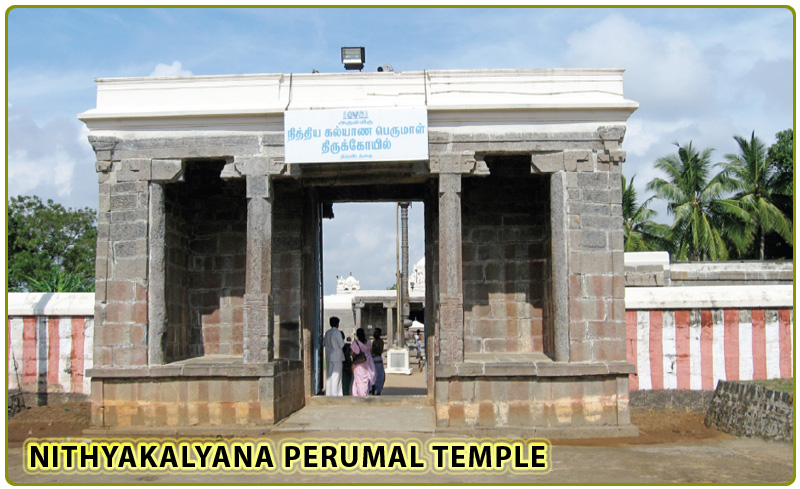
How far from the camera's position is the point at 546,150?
1064 centimetres

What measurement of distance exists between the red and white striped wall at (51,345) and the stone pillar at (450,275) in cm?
599

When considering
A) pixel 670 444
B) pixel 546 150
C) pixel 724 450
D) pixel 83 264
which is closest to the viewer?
pixel 724 450

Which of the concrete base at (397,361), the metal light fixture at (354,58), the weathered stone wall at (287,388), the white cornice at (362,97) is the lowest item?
the concrete base at (397,361)

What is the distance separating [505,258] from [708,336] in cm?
329

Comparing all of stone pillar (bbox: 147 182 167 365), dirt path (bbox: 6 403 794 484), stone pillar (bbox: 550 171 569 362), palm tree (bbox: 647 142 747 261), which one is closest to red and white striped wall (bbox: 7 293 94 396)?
dirt path (bbox: 6 403 794 484)

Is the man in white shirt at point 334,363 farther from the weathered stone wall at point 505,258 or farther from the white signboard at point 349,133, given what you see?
the white signboard at point 349,133

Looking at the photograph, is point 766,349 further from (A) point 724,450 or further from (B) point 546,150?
(B) point 546,150

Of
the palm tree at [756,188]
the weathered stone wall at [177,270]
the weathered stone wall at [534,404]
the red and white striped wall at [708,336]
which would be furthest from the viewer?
the palm tree at [756,188]

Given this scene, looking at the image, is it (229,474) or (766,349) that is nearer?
(229,474)

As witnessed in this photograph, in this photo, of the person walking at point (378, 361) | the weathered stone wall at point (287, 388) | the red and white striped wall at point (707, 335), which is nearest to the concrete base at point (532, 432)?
the weathered stone wall at point (287, 388)

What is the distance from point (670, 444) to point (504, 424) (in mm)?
2016

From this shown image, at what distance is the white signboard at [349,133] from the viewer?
10492mm

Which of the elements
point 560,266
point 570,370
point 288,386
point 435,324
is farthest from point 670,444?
point 288,386

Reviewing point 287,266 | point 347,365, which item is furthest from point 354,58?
point 347,365
